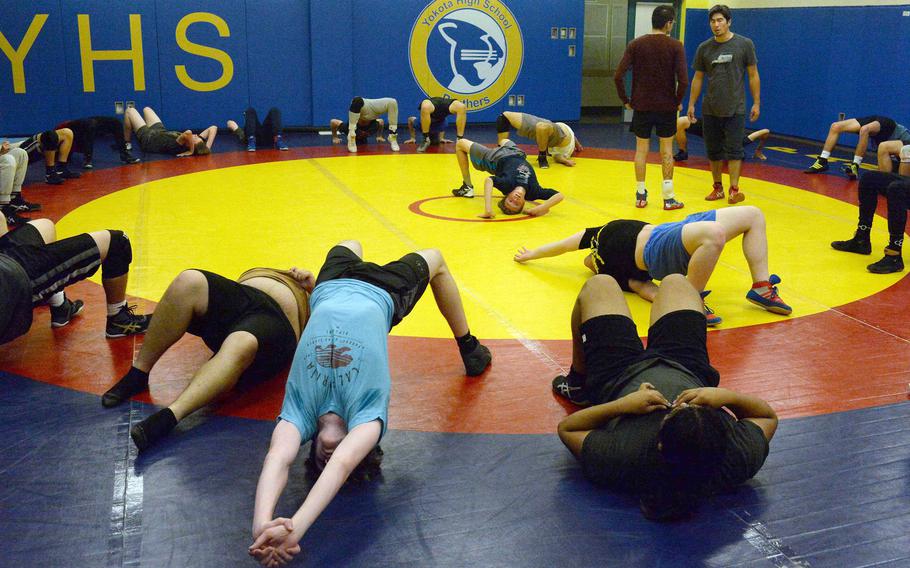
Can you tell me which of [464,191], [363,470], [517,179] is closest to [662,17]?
[517,179]

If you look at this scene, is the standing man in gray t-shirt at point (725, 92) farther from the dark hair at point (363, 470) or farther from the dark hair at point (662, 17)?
the dark hair at point (363, 470)

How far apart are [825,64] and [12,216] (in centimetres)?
1094

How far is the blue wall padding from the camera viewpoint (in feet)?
39.3

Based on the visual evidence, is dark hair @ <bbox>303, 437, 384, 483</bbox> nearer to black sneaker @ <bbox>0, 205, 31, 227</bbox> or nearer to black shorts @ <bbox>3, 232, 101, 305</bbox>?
black shorts @ <bbox>3, 232, 101, 305</bbox>

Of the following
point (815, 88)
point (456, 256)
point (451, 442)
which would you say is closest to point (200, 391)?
point (451, 442)

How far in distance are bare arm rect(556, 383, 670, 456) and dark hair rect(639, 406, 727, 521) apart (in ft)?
0.48

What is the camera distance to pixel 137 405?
428 centimetres

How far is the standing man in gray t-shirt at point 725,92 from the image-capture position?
8961 millimetres

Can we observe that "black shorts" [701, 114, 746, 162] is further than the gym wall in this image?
No

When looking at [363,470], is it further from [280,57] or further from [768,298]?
[280,57]

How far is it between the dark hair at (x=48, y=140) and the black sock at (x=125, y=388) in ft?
21.3

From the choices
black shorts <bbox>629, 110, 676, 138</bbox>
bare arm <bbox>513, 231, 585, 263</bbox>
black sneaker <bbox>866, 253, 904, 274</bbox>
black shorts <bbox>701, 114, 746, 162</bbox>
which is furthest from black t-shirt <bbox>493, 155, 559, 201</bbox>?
black sneaker <bbox>866, 253, 904, 274</bbox>

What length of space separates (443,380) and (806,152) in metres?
9.77

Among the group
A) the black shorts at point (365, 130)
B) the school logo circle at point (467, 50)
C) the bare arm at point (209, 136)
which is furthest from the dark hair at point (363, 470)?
the school logo circle at point (467, 50)
